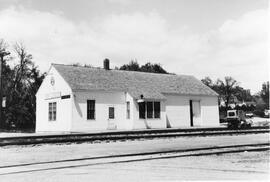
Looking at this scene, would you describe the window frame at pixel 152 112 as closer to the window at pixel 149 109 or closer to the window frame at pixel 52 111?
the window at pixel 149 109

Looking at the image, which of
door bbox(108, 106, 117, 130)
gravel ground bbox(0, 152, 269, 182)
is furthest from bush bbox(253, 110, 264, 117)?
gravel ground bbox(0, 152, 269, 182)

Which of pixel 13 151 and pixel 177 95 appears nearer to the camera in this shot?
pixel 13 151

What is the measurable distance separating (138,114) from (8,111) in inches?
777

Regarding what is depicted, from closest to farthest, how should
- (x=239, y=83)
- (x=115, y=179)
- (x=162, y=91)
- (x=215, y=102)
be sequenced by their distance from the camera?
1. (x=115, y=179)
2. (x=162, y=91)
3. (x=215, y=102)
4. (x=239, y=83)

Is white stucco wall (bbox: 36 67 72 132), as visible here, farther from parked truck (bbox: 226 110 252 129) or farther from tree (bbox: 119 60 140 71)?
tree (bbox: 119 60 140 71)

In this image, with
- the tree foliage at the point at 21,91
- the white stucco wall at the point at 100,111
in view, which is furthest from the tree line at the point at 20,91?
the white stucco wall at the point at 100,111

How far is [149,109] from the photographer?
103 feet

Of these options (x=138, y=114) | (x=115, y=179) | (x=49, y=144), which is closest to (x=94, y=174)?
(x=115, y=179)

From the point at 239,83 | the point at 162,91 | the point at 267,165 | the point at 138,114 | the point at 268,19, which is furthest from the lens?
the point at 239,83

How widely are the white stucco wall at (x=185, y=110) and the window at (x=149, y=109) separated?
1971 mm

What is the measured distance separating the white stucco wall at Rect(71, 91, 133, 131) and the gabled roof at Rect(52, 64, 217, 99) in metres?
0.56

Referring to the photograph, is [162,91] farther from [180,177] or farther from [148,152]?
[180,177]

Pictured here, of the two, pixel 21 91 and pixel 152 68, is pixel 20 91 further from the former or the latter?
pixel 152 68

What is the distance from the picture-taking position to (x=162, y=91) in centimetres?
3372
